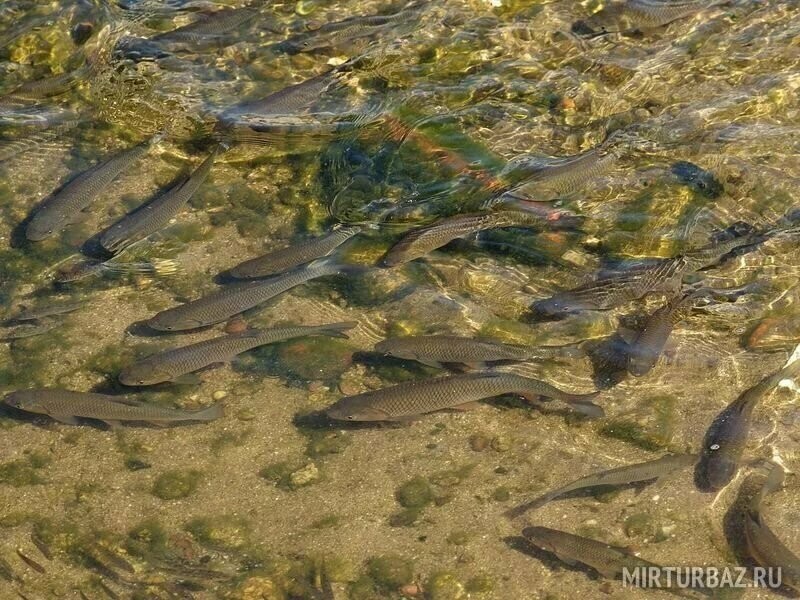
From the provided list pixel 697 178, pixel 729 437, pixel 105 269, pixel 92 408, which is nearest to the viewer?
pixel 729 437

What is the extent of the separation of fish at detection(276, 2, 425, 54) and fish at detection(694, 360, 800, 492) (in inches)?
225

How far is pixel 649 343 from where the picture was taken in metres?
6.24

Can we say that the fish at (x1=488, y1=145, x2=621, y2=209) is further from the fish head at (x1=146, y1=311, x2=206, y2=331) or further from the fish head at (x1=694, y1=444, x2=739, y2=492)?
the fish head at (x1=146, y1=311, x2=206, y2=331)

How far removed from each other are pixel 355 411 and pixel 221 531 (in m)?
1.19

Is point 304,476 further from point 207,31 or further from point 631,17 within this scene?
point 631,17

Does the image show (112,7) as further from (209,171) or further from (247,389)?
(247,389)

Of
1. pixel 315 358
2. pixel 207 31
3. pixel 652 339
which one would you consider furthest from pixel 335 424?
pixel 207 31

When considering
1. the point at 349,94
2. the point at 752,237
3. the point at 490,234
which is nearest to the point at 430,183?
the point at 490,234

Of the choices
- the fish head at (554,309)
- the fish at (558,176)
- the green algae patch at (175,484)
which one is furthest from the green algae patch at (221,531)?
the fish at (558,176)

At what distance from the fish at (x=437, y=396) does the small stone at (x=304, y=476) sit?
1.29ft

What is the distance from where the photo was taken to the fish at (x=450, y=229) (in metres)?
6.91

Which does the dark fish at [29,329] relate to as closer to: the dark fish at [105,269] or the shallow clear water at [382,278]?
the shallow clear water at [382,278]

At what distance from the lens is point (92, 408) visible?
19.3 ft

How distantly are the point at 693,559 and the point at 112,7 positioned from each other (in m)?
8.63
